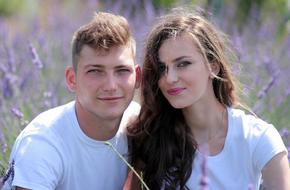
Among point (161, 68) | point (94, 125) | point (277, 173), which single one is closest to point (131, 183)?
point (94, 125)

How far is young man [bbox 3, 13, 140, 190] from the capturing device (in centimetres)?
318

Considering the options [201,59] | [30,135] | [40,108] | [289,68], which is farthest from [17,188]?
[289,68]

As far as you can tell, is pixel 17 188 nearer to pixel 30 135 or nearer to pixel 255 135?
pixel 30 135

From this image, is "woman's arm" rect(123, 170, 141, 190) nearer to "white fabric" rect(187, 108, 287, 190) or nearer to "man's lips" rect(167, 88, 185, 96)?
"white fabric" rect(187, 108, 287, 190)

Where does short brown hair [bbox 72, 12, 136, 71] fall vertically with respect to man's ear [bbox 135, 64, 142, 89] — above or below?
above

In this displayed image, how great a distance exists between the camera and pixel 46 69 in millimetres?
5379

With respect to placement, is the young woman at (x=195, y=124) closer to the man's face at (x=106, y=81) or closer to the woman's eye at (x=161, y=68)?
the woman's eye at (x=161, y=68)

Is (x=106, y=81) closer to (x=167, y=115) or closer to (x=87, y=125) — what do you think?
(x=87, y=125)

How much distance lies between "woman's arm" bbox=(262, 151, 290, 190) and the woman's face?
0.43 m

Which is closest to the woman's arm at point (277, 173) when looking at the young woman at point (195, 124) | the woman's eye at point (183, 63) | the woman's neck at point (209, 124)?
the young woman at point (195, 124)

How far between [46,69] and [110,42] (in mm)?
2151

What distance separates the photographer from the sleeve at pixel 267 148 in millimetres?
3322

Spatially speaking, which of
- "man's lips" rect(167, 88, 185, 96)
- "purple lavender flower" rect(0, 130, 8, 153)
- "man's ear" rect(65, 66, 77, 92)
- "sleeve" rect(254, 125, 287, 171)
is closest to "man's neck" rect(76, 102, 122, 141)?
"man's ear" rect(65, 66, 77, 92)

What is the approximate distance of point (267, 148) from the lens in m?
3.33
